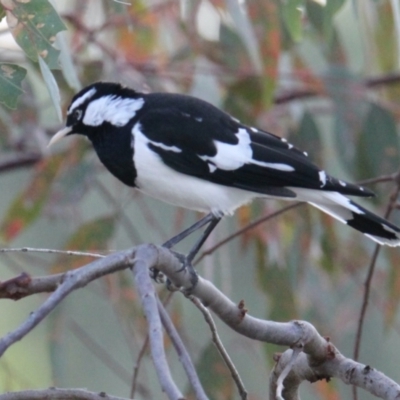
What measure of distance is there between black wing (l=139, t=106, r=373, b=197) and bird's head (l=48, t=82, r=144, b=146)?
5cm

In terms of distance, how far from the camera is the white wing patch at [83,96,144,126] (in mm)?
1793

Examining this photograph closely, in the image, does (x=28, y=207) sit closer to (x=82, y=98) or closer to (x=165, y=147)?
(x=82, y=98)

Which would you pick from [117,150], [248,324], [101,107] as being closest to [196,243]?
[117,150]

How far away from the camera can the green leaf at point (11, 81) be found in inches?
45.4

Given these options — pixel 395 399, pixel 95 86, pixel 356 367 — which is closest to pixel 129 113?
pixel 95 86

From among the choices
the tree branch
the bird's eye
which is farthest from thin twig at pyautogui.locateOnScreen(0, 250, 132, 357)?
the bird's eye

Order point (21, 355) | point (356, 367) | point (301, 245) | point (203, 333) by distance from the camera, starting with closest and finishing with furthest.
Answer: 1. point (356, 367)
2. point (301, 245)
3. point (21, 355)
4. point (203, 333)

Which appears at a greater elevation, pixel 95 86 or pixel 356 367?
pixel 95 86

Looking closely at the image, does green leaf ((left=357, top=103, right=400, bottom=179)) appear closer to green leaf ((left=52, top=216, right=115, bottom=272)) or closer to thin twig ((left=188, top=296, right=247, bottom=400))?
green leaf ((left=52, top=216, right=115, bottom=272))

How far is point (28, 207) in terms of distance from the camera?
93.4 inches

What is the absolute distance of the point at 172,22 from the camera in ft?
8.79

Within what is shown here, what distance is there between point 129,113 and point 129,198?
2.34ft

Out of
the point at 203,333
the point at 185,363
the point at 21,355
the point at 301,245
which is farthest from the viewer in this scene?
the point at 203,333

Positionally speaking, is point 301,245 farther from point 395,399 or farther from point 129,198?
point 395,399
